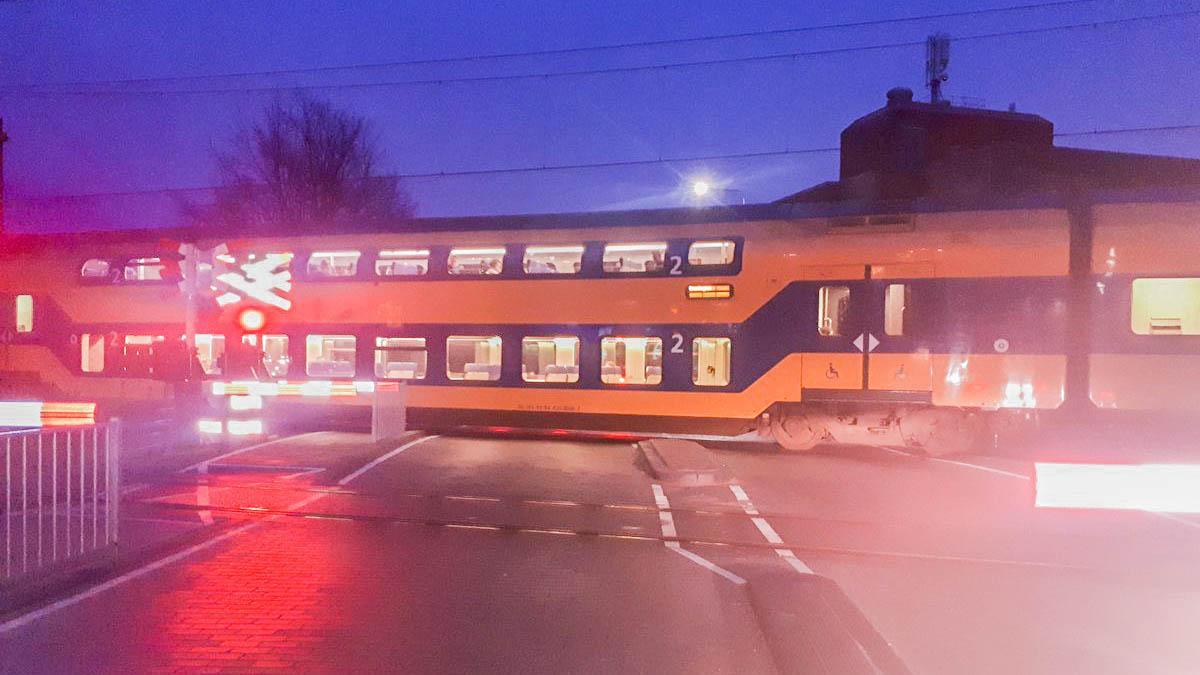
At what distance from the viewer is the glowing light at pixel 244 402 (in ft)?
45.1

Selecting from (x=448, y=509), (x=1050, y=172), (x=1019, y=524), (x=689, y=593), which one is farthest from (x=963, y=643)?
(x=1050, y=172)

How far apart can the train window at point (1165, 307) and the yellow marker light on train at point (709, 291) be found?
6447 mm

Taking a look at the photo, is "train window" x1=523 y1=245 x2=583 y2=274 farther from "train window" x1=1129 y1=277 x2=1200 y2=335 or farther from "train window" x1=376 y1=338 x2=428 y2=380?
"train window" x1=1129 y1=277 x2=1200 y2=335

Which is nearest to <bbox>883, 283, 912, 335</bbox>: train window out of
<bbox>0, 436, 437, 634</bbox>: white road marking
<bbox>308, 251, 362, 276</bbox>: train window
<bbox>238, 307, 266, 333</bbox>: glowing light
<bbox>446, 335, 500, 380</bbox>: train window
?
<bbox>446, 335, 500, 380</bbox>: train window

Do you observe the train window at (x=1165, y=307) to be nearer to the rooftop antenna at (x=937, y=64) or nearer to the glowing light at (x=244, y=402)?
the glowing light at (x=244, y=402)

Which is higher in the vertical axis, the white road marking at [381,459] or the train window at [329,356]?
the train window at [329,356]

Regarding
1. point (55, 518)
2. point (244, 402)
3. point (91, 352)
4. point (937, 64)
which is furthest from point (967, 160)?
point (55, 518)

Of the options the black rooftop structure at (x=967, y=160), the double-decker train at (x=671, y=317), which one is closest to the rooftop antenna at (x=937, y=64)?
the black rooftop structure at (x=967, y=160)

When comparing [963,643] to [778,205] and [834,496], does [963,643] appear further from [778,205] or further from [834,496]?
[778,205]

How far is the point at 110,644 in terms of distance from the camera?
561cm

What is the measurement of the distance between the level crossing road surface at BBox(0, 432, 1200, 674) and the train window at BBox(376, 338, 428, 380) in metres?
3.83

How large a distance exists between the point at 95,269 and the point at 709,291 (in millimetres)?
13658

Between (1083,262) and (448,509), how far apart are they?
303 inches

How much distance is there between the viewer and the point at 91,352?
17688 mm
